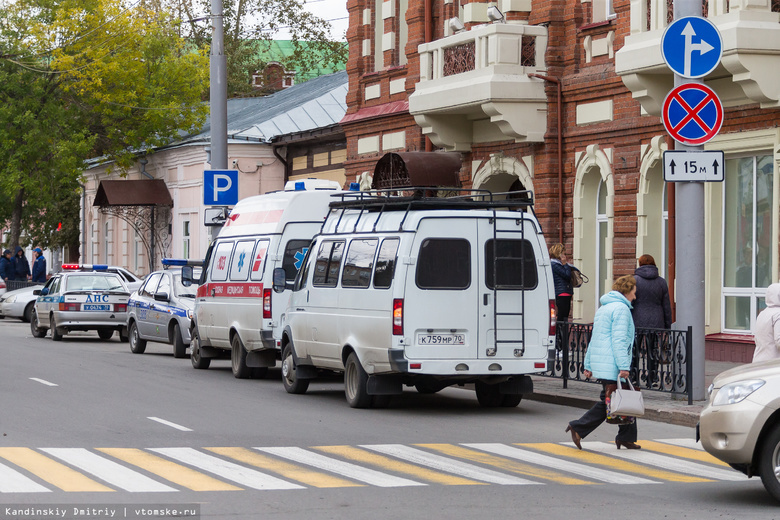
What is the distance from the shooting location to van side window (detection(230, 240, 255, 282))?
19109 millimetres

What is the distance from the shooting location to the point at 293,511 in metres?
8.60

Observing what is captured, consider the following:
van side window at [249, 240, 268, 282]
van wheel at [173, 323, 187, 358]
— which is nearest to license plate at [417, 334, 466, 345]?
van side window at [249, 240, 268, 282]

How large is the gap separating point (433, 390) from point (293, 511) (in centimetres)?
780

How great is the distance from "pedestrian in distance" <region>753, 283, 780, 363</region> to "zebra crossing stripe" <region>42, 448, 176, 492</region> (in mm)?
5560

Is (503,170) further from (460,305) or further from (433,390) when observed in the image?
(460,305)

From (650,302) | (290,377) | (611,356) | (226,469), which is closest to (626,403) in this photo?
(611,356)

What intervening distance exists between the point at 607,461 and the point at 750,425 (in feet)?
7.88

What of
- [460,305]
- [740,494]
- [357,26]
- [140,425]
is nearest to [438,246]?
[460,305]

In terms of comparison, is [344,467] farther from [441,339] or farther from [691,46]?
[691,46]

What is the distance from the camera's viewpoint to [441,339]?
1423cm

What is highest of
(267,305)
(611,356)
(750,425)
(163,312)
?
(267,305)

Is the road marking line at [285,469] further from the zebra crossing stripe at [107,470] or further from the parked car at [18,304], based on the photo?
the parked car at [18,304]

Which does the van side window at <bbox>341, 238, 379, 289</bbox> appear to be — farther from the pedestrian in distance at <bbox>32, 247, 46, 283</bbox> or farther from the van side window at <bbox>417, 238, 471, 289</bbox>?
the pedestrian in distance at <bbox>32, 247, 46, 283</bbox>

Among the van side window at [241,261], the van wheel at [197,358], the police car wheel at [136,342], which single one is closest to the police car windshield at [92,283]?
the police car wheel at [136,342]
